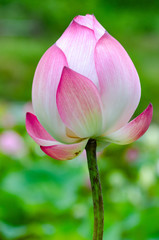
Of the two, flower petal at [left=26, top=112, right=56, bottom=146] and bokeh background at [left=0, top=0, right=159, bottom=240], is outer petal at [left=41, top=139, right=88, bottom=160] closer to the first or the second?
flower petal at [left=26, top=112, right=56, bottom=146]

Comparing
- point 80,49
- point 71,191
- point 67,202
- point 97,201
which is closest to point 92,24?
point 80,49

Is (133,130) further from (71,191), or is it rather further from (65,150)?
(71,191)

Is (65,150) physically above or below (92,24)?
below

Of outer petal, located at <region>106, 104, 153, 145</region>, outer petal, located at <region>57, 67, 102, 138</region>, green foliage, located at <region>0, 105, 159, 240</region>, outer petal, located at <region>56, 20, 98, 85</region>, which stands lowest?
green foliage, located at <region>0, 105, 159, 240</region>

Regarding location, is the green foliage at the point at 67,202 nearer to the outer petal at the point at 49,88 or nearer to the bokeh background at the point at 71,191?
the bokeh background at the point at 71,191

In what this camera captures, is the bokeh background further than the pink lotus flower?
Yes

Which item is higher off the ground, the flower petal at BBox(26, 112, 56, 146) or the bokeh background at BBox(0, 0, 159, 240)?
the flower petal at BBox(26, 112, 56, 146)

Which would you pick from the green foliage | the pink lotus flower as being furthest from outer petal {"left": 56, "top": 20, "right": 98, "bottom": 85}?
the green foliage
